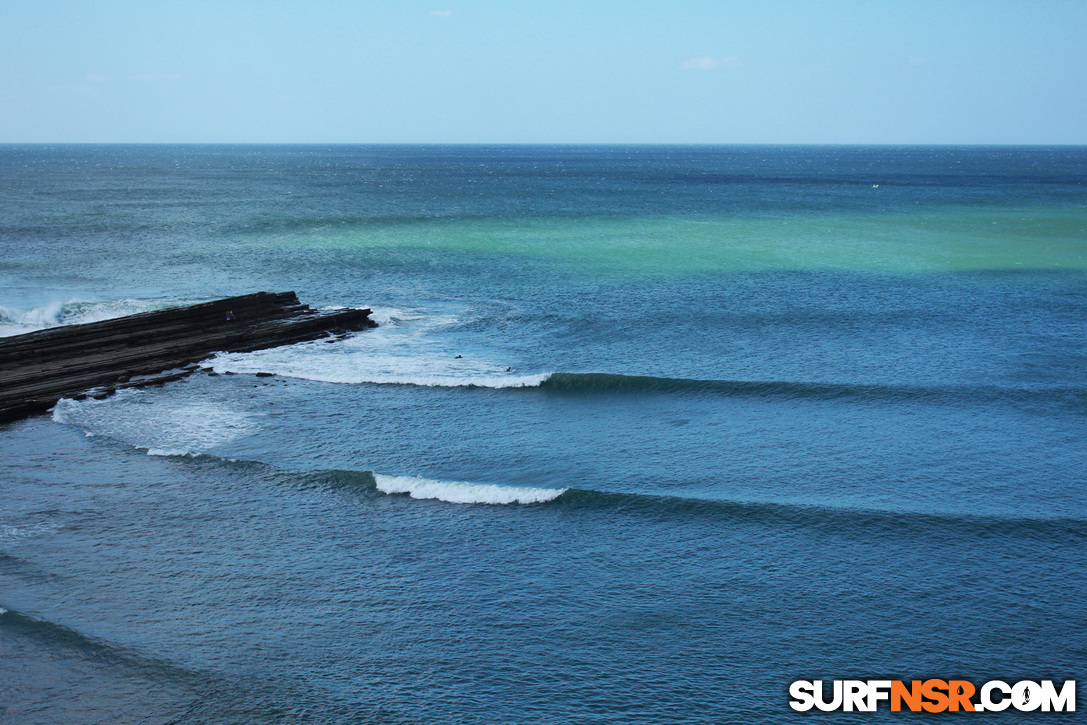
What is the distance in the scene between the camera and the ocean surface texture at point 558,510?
13727mm

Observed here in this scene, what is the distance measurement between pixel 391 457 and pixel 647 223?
6042 centimetres

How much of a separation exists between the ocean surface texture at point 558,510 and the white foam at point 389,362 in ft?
0.67

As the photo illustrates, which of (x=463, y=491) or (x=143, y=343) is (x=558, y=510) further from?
(x=143, y=343)

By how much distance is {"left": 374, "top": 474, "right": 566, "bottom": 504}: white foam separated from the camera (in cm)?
2033

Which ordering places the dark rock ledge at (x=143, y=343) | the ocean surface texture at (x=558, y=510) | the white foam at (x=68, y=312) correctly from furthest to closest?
1. the white foam at (x=68, y=312)
2. the dark rock ledge at (x=143, y=343)
3. the ocean surface texture at (x=558, y=510)

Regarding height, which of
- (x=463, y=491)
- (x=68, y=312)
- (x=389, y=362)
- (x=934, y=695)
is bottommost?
(x=934, y=695)

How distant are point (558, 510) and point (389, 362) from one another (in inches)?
566

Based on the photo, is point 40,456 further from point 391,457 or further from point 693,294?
point 693,294

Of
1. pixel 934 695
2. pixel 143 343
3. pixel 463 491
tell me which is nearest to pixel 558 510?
pixel 463 491

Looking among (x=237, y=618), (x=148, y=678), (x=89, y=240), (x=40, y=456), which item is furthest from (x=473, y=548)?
(x=89, y=240)

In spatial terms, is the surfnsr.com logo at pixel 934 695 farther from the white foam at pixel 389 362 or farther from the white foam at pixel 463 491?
the white foam at pixel 389 362

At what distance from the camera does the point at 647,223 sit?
261 ft

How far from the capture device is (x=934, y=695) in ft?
43.4

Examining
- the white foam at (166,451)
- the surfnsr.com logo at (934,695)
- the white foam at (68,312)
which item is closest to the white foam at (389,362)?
the white foam at (166,451)
